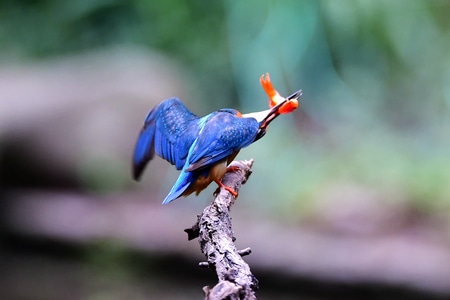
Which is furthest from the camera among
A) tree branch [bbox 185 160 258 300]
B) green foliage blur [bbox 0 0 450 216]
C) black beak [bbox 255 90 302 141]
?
green foliage blur [bbox 0 0 450 216]

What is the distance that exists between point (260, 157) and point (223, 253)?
3097mm

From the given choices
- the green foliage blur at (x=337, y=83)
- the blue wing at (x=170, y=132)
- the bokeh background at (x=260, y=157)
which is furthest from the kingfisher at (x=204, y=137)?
the green foliage blur at (x=337, y=83)

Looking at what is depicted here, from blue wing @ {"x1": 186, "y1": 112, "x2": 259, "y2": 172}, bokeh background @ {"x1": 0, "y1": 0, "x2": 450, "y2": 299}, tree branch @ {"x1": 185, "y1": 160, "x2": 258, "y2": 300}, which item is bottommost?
tree branch @ {"x1": 185, "y1": 160, "x2": 258, "y2": 300}

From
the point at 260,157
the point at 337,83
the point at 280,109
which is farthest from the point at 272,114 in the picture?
the point at 337,83

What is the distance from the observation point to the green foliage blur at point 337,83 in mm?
4121

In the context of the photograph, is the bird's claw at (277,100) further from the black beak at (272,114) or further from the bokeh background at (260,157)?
the bokeh background at (260,157)

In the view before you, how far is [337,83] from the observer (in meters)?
4.55

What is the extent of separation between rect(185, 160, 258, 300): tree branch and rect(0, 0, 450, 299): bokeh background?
2.01m

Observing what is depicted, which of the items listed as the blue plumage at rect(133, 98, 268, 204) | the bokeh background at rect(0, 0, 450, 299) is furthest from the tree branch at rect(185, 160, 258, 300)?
the bokeh background at rect(0, 0, 450, 299)

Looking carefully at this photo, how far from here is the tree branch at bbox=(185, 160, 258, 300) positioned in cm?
104

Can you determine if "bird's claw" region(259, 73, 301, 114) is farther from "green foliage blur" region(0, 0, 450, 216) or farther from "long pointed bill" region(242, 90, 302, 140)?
"green foliage blur" region(0, 0, 450, 216)

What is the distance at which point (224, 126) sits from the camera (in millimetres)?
1622

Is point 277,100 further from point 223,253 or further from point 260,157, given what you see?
point 260,157

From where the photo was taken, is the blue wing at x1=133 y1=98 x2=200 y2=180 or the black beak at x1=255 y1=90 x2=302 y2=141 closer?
the black beak at x1=255 y1=90 x2=302 y2=141
